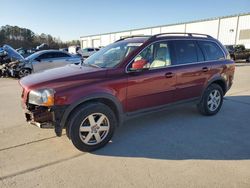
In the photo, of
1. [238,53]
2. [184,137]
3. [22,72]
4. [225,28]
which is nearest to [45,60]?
[22,72]

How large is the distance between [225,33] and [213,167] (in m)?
36.1

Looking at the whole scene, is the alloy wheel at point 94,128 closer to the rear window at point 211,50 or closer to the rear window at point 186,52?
the rear window at point 186,52

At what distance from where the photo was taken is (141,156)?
3.69 m

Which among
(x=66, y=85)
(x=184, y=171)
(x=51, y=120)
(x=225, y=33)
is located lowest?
(x=184, y=171)

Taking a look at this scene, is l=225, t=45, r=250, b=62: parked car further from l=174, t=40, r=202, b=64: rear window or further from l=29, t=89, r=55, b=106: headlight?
l=29, t=89, r=55, b=106: headlight

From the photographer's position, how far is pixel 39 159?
142 inches

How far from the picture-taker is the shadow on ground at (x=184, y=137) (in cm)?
378

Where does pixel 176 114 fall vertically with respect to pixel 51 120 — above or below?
below

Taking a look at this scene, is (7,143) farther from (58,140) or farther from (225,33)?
(225,33)

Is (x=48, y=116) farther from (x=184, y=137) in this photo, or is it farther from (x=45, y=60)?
(x=45, y=60)

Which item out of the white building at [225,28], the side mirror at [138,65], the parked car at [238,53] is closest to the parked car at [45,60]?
the side mirror at [138,65]

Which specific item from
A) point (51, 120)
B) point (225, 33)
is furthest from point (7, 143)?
point (225, 33)

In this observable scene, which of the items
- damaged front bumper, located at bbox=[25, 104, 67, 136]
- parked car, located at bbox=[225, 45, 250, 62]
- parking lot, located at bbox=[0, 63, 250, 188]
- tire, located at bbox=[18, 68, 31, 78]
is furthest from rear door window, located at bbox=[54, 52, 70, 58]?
parked car, located at bbox=[225, 45, 250, 62]

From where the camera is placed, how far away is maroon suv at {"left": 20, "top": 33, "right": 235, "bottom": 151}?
3.55 m
